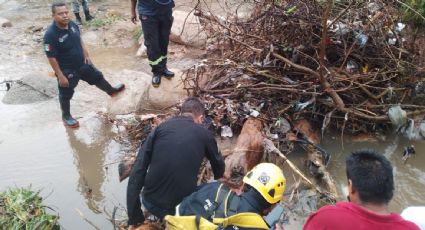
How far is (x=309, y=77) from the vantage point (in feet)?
17.6

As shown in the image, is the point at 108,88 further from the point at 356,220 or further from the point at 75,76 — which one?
the point at 356,220

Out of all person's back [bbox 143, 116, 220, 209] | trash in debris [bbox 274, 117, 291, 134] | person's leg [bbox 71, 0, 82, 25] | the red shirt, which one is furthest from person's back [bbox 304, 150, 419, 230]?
person's leg [bbox 71, 0, 82, 25]

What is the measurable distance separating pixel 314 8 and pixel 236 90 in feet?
4.67

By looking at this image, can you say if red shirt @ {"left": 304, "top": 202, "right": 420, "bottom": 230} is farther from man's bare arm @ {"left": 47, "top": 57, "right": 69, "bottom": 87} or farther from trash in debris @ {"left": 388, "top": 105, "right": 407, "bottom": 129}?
man's bare arm @ {"left": 47, "top": 57, "right": 69, "bottom": 87}

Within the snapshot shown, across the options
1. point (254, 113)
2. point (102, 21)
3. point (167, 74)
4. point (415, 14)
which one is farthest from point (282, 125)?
point (102, 21)

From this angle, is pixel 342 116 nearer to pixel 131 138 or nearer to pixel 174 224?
pixel 131 138

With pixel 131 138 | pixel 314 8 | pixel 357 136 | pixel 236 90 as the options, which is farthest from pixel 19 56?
pixel 357 136

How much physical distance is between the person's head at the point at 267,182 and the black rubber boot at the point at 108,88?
148 inches

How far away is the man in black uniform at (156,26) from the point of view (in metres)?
5.25

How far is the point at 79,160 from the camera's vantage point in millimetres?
5441

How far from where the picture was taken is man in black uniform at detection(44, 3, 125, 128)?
5.33 metres

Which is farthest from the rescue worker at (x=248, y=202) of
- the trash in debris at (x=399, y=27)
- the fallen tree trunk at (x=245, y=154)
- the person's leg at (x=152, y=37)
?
the trash in debris at (x=399, y=27)

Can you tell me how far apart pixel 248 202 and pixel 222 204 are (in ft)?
0.57

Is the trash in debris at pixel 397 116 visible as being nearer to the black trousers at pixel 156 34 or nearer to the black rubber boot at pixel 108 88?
the black trousers at pixel 156 34
